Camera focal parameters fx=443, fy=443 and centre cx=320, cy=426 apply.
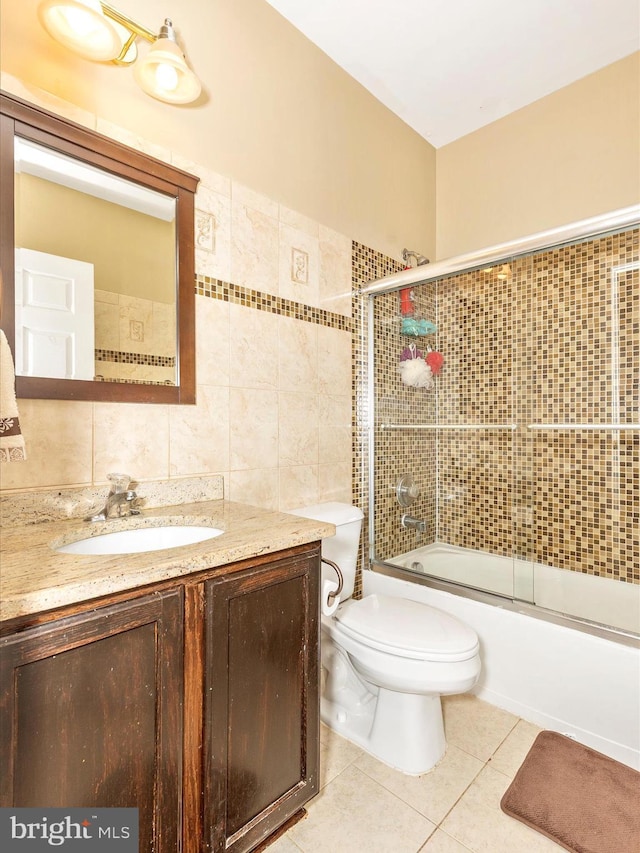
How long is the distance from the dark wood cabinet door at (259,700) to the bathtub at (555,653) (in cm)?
95

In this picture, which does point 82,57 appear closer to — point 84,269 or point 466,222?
point 84,269

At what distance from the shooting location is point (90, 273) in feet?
4.30

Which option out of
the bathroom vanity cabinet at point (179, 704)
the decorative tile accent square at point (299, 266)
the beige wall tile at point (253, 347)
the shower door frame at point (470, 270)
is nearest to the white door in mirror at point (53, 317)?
the beige wall tile at point (253, 347)

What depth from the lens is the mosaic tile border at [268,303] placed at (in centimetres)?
159

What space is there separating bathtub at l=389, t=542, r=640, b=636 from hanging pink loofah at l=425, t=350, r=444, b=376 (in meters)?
1.00

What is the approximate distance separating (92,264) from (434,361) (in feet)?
5.75

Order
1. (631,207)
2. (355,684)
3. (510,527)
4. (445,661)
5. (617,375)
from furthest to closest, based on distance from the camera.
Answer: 1. (510,527)
2. (617,375)
3. (355,684)
4. (631,207)
5. (445,661)

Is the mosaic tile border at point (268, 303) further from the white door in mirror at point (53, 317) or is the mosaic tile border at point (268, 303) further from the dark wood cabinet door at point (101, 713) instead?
the dark wood cabinet door at point (101, 713)

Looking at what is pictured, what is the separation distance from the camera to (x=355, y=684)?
5.83ft

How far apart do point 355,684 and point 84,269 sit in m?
1.78

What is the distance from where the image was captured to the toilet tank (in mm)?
1773

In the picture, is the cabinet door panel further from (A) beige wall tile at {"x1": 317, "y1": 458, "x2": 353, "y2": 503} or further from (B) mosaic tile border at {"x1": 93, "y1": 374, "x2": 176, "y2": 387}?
(A) beige wall tile at {"x1": 317, "y1": 458, "x2": 353, "y2": 503}

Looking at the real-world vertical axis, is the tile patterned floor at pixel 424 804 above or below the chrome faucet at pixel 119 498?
below

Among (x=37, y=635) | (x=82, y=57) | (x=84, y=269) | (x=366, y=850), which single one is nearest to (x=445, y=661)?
(x=366, y=850)
